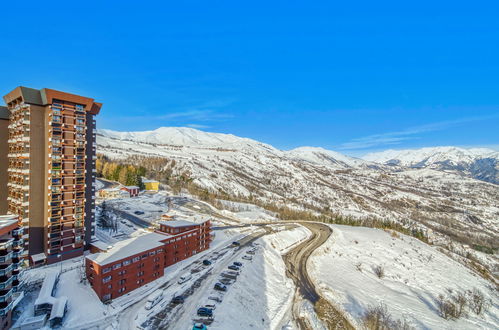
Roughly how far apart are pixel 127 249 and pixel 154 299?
1005 cm

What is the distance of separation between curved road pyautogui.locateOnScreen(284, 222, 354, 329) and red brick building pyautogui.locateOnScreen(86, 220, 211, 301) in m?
23.4

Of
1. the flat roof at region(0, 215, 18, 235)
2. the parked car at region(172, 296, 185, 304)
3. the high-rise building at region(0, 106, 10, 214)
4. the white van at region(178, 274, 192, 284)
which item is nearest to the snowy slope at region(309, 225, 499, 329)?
the white van at region(178, 274, 192, 284)

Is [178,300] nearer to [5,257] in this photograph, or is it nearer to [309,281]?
[5,257]

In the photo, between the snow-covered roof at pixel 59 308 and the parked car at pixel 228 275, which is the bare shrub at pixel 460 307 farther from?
the snow-covered roof at pixel 59 308

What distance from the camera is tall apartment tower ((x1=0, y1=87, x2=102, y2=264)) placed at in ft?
143

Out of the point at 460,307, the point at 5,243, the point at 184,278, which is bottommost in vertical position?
the point at 460,307

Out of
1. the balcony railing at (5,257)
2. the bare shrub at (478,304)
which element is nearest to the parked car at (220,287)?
the balcony railing at (5,257)

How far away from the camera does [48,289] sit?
3522 cm

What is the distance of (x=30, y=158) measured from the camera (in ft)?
143

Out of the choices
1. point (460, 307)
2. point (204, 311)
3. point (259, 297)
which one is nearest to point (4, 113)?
point (204, 311)

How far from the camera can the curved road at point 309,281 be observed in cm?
3819

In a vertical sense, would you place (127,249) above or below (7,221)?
below

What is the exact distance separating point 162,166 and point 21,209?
144 meters

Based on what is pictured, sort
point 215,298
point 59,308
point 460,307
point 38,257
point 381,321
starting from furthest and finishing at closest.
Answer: point 460,307
point 38,257
point 215,298
point 381,321
point 59,308
